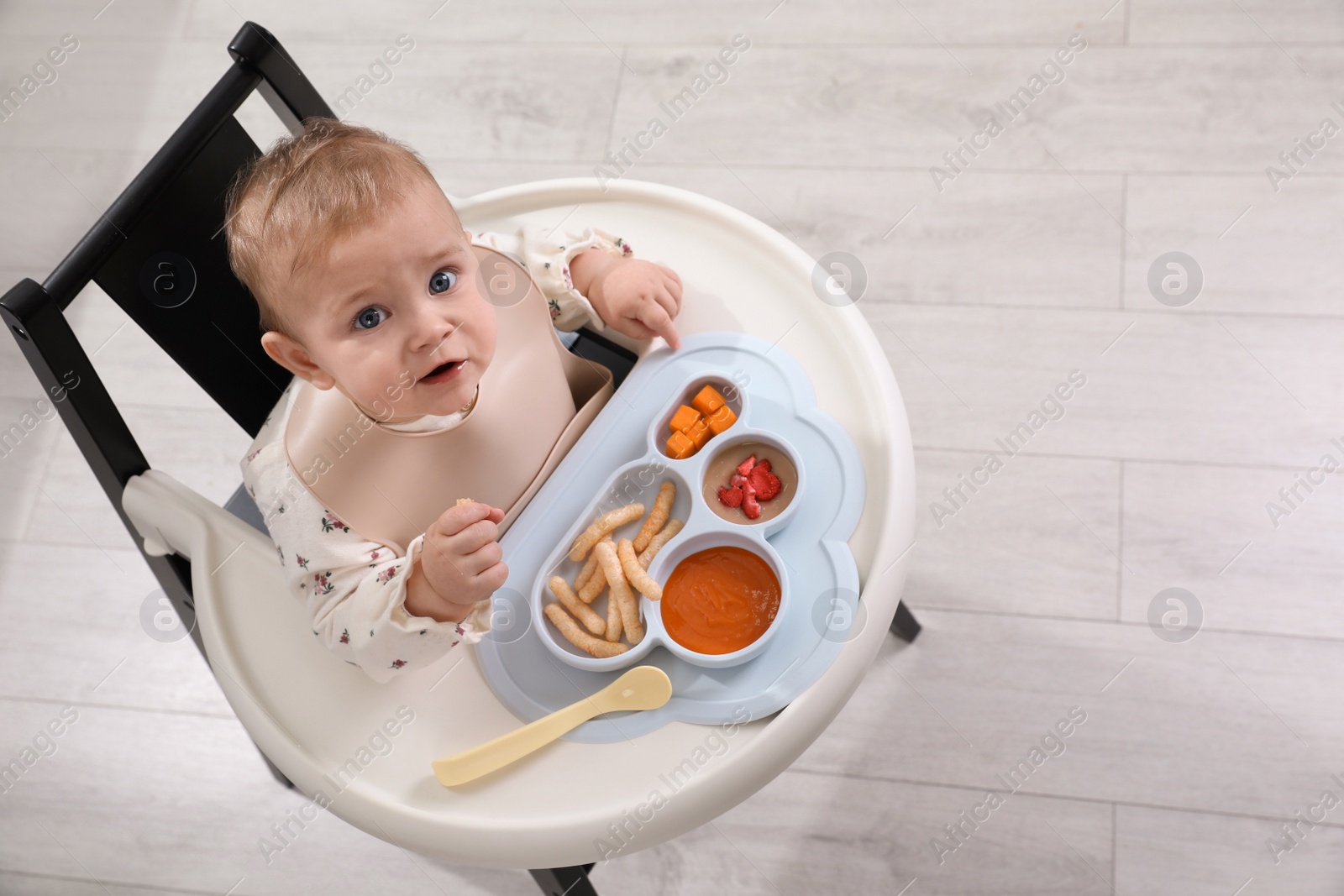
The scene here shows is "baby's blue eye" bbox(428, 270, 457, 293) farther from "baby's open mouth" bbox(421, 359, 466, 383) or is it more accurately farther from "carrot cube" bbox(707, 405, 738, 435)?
"carrot cube" bbox(707, 405, 738, 435)

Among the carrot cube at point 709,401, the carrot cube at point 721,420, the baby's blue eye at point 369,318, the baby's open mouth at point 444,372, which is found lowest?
the carrot cube at point 721,420

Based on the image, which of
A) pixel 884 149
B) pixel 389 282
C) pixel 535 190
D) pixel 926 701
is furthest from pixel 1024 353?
pixel 389 282

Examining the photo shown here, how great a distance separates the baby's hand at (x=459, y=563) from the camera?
2.35 feet

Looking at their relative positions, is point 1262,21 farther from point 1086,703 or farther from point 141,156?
point 141,156

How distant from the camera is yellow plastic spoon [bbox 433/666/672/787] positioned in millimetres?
752

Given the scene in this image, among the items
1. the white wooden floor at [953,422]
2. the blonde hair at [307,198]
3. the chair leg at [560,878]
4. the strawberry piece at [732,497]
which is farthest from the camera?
the white wooden floor at [953,422]

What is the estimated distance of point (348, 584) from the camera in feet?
2.60

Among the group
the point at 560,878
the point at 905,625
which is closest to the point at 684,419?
the point at 560,878

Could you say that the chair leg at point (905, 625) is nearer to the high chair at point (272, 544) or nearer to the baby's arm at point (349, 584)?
the high chair at point (272, 544)

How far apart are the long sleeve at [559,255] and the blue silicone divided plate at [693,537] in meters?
0.08

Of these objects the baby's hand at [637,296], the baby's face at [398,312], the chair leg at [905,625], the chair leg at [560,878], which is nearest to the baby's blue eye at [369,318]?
the baby's face at [398,312]

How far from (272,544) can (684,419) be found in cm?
35

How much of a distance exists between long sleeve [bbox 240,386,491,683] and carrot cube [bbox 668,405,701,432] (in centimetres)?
20

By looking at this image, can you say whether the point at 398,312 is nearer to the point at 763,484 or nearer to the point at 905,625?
the point at 763,484
